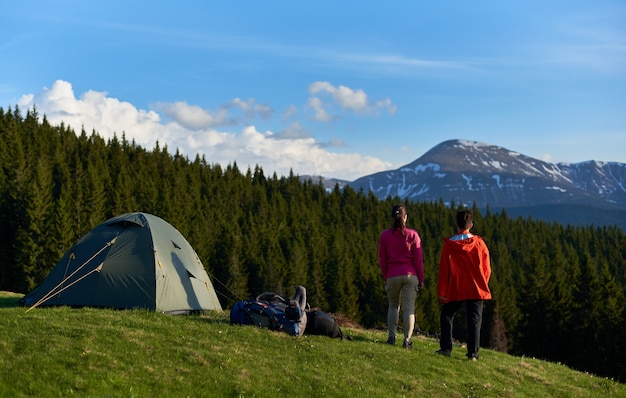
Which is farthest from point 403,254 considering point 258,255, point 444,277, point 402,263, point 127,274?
point 258,255

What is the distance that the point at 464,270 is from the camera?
14344 mm

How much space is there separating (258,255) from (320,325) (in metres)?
82.9

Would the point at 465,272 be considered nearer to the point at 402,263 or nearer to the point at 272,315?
the point at 402,263

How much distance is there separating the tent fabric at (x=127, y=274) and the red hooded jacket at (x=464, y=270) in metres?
9.08

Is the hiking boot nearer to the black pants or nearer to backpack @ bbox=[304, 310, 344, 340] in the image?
the black pants

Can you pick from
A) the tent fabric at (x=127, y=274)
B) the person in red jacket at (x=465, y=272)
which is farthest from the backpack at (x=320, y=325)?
the tent fabric at (x=127, y=274)

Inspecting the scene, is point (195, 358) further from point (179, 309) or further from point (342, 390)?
point (179, 309)

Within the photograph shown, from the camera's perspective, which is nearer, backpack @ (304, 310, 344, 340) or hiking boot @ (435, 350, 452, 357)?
hiking boot @ (435, 350, 452, 357)

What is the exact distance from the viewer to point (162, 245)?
19.6 m

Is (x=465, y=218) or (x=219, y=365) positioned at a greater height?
(x=465, y=218)

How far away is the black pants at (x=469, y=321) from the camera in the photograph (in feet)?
47.2

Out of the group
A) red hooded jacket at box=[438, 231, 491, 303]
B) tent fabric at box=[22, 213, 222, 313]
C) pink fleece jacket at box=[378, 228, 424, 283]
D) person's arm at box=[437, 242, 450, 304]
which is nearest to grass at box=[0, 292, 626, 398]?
person's arm at box=[437, 242, 450, 304]

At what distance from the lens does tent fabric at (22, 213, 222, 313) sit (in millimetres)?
18181

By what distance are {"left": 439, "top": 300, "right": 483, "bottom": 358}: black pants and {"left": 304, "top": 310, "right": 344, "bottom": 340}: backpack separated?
288cm
